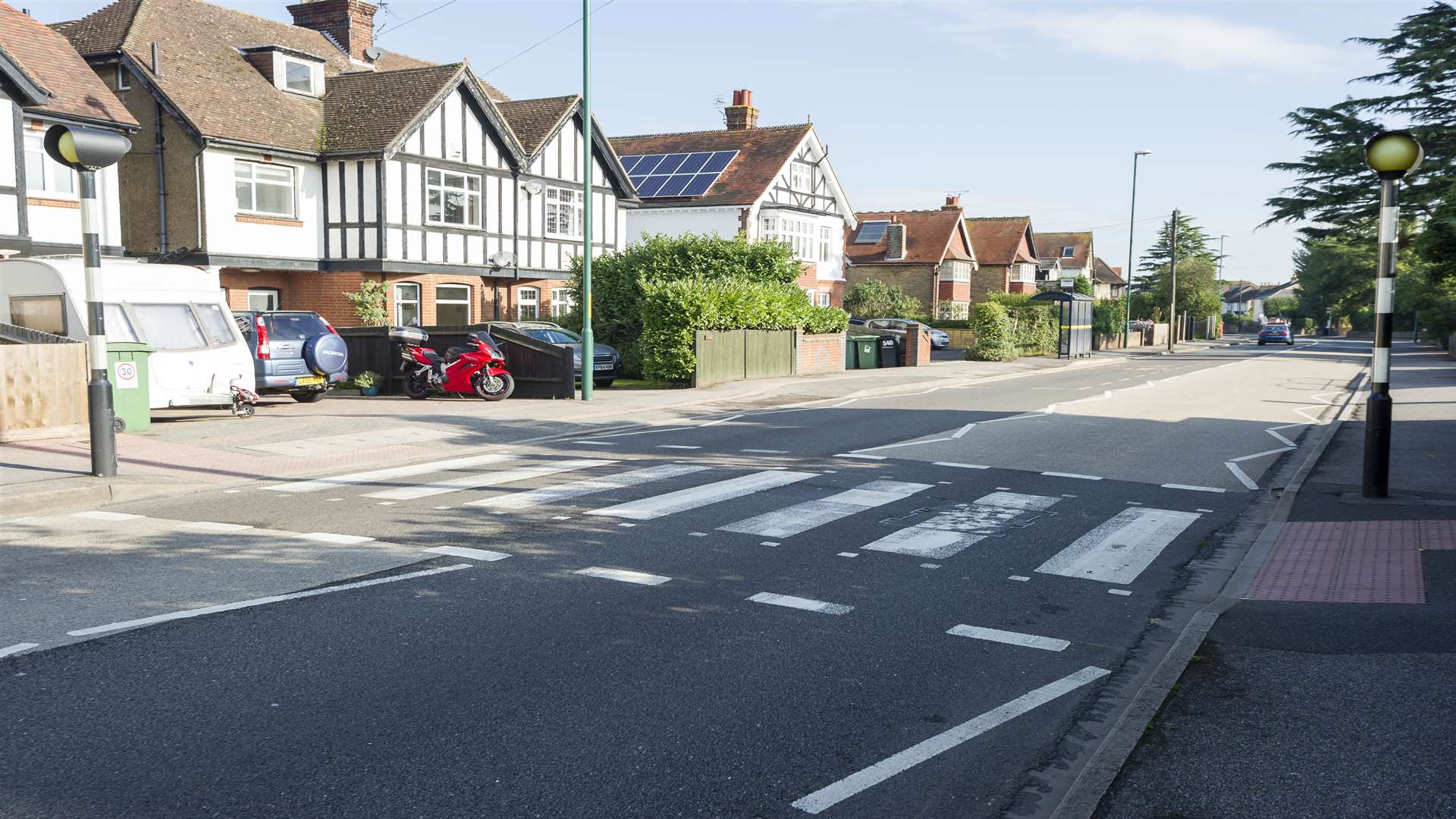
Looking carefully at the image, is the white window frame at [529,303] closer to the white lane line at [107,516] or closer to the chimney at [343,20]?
the chimney at [343,20]

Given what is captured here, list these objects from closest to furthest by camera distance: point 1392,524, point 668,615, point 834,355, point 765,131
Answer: point 668,615, point 1392,524, point 834,355, point 765,131

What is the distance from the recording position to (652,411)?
19.4 meters

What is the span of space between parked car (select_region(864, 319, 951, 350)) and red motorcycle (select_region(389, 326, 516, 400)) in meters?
19.4

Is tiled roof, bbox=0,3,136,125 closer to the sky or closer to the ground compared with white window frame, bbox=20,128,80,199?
closer to the sky

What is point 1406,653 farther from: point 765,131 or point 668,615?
point 765,131

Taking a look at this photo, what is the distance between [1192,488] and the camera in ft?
38.6

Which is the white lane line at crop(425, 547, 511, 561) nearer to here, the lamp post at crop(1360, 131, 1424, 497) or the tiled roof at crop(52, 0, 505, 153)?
the lamp post at crop(1360, 131, 1424, 497)

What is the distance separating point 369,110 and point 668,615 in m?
26.1

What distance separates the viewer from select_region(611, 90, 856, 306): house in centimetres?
4428

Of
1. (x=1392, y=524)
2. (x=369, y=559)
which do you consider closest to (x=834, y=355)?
Result: (x=1392, y=524)

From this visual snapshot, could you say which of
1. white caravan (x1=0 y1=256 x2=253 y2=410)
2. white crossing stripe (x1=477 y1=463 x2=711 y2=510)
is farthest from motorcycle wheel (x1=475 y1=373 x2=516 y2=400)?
white crossing stripe (x1=477 y1=463 x2=711 y2=510)

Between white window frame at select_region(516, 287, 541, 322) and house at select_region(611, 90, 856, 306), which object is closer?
white window frame at select_region(516, 287, 541, 322)

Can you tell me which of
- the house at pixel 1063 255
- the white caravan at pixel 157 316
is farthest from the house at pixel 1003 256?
the white caravan at pixel 157 316

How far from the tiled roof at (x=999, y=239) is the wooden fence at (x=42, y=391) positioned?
215ft
